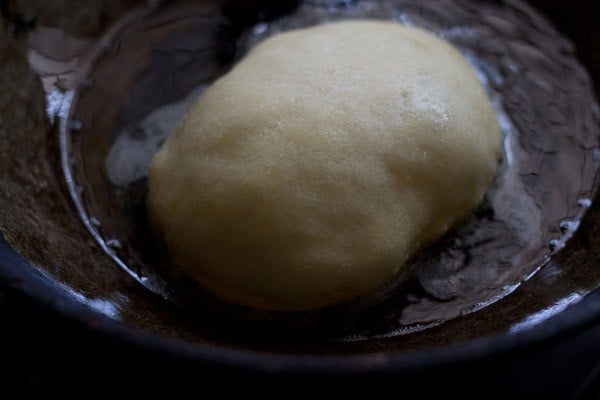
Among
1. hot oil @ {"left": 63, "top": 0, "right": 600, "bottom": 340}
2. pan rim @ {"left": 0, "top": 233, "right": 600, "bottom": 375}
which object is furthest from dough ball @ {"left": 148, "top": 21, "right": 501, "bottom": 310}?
pan rim @ {"left": 0, "top": 233, "right": 600, "bottom": 375}

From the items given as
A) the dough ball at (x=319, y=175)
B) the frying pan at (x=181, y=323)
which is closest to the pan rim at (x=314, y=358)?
the frying pan at (x=181, y=323)

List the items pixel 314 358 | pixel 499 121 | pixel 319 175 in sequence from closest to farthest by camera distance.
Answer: pixel 314 358, pixel 319 175, pixel 499 121

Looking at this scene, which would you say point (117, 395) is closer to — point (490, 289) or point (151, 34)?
point (490, 289)

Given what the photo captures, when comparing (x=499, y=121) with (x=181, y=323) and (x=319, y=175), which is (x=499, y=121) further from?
(x=181, y=323)

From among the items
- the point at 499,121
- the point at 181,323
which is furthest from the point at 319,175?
the point at 499,121

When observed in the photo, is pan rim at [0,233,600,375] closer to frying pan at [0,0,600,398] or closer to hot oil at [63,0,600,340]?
frying pan at [0,0,600,398]

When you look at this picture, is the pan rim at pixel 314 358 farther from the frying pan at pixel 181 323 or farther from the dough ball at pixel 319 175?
the dough ball at pixel 319 175
